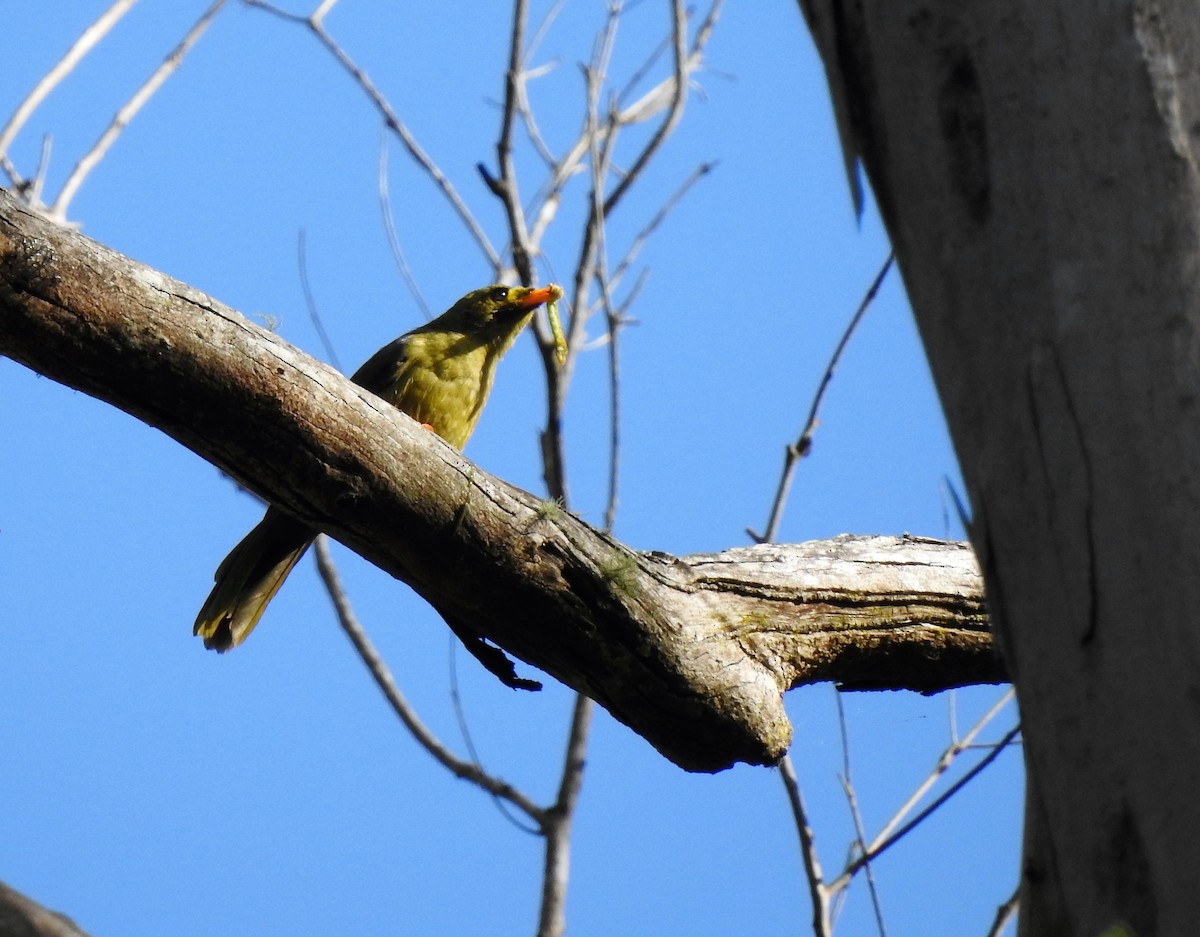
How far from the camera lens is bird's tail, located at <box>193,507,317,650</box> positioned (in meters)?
4.11

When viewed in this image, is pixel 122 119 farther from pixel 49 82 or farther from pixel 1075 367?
pixel 1075 367

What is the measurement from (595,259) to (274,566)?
92.0 inches

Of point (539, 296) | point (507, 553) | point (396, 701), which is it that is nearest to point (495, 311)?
point (539, 296)

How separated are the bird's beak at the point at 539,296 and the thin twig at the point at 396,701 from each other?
Answer: 4.36ft

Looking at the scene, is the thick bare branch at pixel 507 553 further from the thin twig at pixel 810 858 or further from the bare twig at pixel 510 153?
the bare twig at pixel 510 153

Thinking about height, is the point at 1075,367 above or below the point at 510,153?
below

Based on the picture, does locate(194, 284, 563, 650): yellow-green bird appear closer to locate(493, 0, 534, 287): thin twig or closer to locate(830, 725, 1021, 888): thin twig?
locate(493, 0, 534, 287): thin twig

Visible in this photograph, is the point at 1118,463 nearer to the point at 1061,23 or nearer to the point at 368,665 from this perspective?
the point at 1061,23

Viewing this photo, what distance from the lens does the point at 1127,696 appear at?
1.34 metres

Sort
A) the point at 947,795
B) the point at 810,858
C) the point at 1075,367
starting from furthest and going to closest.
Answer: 1. the point at 810,858
2. the point at 947,795
3. the point at 1075,367

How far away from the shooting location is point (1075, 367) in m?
1.39

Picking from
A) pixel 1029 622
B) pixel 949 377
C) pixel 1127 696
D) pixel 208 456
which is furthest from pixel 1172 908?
pixel 208 456

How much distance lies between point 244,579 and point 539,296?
2.10m

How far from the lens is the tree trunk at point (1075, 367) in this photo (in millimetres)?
1331
